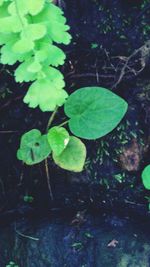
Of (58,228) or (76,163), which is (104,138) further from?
(58,228)

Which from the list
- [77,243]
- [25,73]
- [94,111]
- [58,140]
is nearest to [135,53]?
[94,111]

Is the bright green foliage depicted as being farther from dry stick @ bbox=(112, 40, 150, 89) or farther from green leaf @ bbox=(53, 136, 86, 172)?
dry stick @ bbox=(112, 40, 150, 89)

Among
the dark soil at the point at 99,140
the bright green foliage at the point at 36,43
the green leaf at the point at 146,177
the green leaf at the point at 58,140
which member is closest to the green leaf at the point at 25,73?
the bright green foliage at the point at 36,43

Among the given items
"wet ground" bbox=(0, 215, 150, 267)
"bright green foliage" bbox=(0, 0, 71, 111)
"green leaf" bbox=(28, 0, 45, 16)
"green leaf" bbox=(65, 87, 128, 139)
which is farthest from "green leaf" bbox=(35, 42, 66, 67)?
"wet ground" bbox=(0, 215, 150, 267)

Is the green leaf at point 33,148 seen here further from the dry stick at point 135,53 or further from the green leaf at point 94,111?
the dry stick at point 135,53

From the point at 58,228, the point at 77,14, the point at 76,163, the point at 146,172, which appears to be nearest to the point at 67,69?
the point at 77,14

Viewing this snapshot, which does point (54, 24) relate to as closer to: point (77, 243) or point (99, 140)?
point (99, 140)
